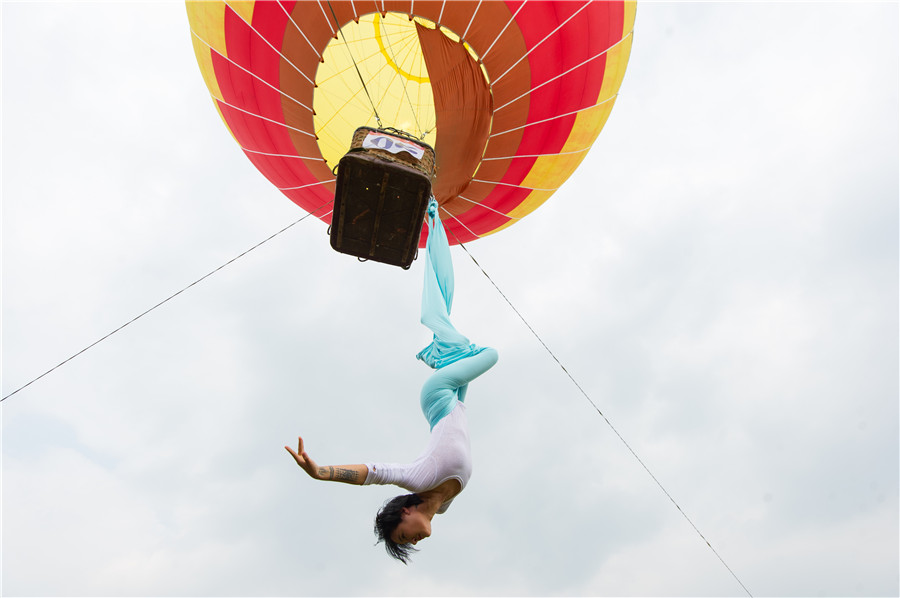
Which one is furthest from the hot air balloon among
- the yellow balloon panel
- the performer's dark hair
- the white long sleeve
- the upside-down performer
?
the performer's dark hair

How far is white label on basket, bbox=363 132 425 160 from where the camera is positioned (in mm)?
4171

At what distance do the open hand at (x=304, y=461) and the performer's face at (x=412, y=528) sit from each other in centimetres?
62

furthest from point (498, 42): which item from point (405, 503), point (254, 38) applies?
point (405, 503)

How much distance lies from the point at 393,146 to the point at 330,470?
2051 mm

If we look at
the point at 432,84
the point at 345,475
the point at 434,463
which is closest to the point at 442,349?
the point at 434,463

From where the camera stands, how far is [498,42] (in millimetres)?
4617

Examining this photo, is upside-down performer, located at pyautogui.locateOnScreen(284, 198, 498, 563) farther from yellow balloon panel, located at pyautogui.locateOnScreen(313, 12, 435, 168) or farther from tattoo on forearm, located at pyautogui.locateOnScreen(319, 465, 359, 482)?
yellow balloon panel, located at pyautogui.locateOnScreen(313, 12, 435, 168)

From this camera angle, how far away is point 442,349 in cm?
392

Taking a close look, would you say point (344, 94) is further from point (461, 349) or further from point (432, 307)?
point (461, 349)

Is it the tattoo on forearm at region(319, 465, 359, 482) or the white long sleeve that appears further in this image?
the white long sleeve

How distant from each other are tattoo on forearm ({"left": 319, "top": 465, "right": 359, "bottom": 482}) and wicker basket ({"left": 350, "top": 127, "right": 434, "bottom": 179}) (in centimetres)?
192

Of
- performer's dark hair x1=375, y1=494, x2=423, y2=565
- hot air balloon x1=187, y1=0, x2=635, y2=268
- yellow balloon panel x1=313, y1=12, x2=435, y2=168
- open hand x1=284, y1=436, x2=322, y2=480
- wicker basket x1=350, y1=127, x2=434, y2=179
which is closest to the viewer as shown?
open hand x1=284, y1=436, x2=322, y2=480

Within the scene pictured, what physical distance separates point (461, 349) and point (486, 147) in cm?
202

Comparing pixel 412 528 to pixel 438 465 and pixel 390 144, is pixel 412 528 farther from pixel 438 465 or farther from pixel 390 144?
pixel 390 144
